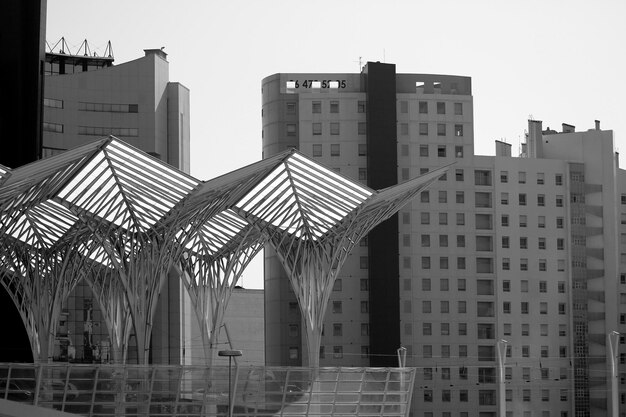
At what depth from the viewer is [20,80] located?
77.2 m

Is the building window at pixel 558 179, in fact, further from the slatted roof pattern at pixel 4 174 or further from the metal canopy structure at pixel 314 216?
the slatted roof pattern at pixel 4 174

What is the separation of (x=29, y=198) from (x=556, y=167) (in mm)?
66665

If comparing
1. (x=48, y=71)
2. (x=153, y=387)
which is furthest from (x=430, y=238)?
(x=153, y=387)

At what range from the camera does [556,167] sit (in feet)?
381

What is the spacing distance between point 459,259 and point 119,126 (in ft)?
99.5

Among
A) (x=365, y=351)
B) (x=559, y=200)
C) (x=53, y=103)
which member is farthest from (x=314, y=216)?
(x=559, y=200)

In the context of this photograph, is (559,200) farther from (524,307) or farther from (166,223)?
(166,223)

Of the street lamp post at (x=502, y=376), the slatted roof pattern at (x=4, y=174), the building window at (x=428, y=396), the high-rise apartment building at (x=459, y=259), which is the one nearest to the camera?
the slatted roof pattern at (x=4, y=174)

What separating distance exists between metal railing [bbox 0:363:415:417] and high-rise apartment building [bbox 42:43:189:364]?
58164 mm

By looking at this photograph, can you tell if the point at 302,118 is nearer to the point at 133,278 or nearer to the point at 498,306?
the point at 498,306

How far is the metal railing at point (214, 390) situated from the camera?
1651 inches

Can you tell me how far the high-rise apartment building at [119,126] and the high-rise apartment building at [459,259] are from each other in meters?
8.78

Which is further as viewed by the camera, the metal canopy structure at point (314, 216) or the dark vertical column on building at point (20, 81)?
the dark vertical column on building at point (20, 81)

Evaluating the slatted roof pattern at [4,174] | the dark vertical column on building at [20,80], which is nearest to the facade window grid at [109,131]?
the dark vertical column on building at [20,80]
